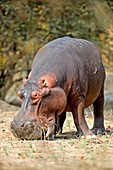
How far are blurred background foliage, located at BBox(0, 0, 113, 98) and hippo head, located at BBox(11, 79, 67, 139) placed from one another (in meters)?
7.14

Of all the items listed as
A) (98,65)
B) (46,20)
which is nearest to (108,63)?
(46,20)

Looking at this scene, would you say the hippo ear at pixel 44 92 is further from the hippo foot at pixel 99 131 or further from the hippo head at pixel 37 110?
the hippo foot at pixel 99 131

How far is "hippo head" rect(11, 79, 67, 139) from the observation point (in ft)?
22.4

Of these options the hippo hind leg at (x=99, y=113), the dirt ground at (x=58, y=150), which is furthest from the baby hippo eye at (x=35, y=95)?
the hippo hind leg at (x=99, y=113)

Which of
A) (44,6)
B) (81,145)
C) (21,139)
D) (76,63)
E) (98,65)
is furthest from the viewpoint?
(44,6)

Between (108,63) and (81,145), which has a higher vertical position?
(81,145)

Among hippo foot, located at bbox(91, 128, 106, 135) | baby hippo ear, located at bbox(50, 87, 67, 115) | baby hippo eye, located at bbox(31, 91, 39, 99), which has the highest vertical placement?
baby hippo eye, located at bbox(31, 91, 39, 99)

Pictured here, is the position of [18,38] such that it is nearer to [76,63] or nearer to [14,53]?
[14,53]

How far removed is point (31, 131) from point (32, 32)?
7.80 metres

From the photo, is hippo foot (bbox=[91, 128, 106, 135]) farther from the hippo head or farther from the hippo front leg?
the hippo head

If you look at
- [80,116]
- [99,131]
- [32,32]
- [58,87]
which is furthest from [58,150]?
[32,32]

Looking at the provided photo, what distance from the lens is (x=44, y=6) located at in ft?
45.6

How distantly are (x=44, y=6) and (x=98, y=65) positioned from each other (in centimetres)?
600

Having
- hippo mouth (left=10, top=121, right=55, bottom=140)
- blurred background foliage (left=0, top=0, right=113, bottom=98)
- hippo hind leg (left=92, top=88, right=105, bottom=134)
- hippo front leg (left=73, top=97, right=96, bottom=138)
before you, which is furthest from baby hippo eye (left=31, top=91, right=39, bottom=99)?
blurred background foliage (left=0, top=0, right=113, bottom=98)
